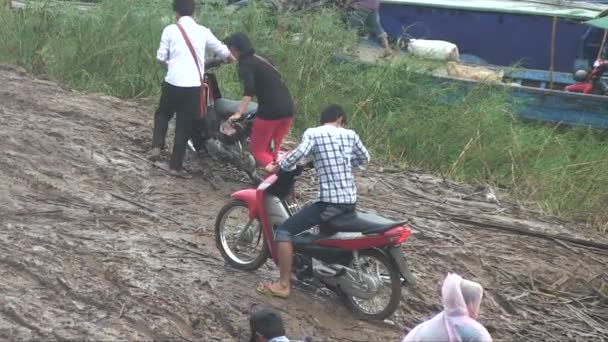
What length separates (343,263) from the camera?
605 centimetres

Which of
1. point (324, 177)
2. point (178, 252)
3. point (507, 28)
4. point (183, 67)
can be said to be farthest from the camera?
point (507, 28)

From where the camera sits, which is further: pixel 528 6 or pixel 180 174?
pixel 528 6

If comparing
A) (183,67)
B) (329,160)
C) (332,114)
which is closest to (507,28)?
(183,67)

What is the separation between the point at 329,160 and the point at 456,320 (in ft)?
6.22

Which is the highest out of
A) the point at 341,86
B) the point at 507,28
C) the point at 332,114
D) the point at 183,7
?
the point at 183,7

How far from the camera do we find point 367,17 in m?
14.4

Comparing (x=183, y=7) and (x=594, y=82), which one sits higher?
(x=183, y=7)

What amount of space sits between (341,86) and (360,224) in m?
6.64

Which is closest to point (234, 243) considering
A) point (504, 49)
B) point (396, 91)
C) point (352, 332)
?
point (352, 332)

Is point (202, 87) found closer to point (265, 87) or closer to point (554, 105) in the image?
point (265, 87)

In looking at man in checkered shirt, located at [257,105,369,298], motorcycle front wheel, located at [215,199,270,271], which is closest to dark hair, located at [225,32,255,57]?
motorcycle front wheel, located at [215,199,270,271]

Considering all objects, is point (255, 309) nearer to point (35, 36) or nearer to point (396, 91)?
point (396, 91)

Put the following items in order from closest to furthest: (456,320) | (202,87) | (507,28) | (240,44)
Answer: (456,320), (240,44), (202,87), (507,28)

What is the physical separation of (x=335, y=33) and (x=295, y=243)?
7145 millimetres
